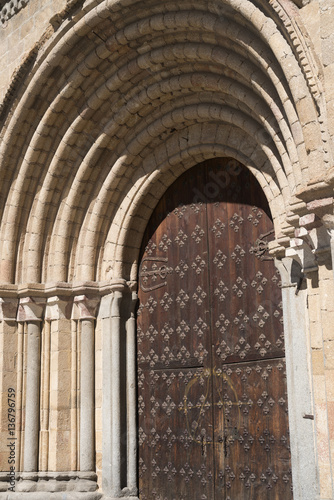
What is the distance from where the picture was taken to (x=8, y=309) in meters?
7.72

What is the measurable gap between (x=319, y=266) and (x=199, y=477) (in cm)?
280

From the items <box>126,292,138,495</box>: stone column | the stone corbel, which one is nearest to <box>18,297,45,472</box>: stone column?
<box>126,292,138,495</box>: stone column

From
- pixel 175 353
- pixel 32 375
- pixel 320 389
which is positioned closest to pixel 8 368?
pixel 32 375

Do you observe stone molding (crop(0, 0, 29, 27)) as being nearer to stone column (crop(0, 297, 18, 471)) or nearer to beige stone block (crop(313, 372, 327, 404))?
stone column (crop(0, 297, 18, 471))

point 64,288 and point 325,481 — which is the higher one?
point 64,288

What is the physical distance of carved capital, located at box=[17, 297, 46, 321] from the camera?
7652 mm

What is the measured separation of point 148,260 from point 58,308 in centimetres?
106

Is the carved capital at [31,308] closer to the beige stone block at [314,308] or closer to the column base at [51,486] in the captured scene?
the column base at [51,486]

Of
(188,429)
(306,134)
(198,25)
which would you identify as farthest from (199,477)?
(198,25)

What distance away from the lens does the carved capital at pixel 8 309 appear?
7695 millimetres

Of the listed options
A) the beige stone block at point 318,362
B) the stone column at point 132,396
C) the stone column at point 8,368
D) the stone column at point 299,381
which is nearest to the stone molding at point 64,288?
the stone column at point 8,368

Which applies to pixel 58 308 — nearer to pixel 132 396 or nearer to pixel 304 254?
pixel 132 396

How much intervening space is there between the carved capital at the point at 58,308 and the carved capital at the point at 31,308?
0.24 ft

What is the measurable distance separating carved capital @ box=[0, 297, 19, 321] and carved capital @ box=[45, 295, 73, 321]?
1.19 feet
